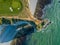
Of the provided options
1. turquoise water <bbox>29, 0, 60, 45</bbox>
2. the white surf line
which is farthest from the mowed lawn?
turquoise water <bbox>29, 0, 60, 45</bbox>

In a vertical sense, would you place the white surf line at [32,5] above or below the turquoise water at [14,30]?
Result: above

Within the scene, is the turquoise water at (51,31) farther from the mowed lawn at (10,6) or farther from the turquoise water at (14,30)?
the mowed lawn at (10,6)

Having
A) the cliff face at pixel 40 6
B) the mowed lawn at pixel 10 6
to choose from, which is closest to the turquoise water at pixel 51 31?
the cliff face at pixel 40 6

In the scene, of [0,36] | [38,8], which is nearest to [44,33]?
[38,8]

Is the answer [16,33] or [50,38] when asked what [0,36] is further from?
[50,38]

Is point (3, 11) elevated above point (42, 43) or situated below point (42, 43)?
above

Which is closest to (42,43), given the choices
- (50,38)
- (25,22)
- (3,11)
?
(50,38)
